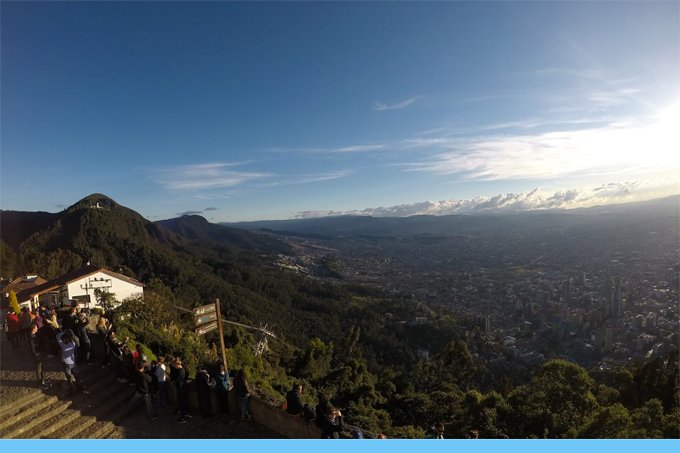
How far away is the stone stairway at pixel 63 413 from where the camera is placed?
13.4 feet

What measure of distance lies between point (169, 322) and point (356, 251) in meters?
49.9

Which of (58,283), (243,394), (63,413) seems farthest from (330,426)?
(58,283)

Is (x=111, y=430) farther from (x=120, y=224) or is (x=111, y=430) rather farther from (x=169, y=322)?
(x=120, y=224)

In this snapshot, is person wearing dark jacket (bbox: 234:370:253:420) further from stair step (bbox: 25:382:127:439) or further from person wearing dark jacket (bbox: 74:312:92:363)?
person wearing dark jacket (bbox: 74:312:92:363)

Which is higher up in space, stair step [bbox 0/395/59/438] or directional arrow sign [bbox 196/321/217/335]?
directional arrow sign [bbox 196/321/217/335]

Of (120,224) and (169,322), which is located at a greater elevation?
(120,224)

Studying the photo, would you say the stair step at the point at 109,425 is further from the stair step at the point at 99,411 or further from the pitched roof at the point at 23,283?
the pitched roof at the point at 23,283

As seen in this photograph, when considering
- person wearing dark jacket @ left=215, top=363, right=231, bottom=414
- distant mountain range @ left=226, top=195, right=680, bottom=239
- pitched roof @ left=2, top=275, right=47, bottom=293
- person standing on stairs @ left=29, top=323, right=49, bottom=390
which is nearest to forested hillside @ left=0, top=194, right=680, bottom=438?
pitched roof @ left=2, top=275, right=47, bottom=293

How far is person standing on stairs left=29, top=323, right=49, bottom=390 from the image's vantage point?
4.69m

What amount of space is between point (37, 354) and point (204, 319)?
2743mm

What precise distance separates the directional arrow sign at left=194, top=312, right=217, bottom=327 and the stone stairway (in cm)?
132

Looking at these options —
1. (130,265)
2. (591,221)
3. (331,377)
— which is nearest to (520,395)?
(331,377)

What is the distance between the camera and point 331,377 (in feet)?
44.4

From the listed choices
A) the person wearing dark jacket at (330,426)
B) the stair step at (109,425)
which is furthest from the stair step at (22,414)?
the person wearing dark jacket at (330,426)
